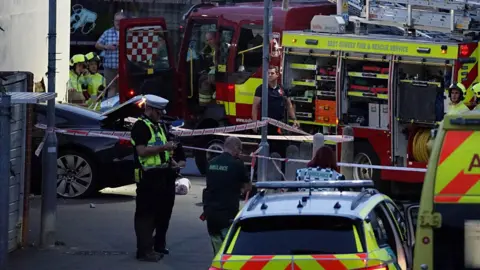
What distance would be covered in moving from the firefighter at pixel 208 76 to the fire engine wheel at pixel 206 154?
0.88 metres

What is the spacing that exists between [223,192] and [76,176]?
20.8ft

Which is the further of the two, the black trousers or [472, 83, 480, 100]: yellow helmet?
[472, 83, 480, 100]: yellow helmet

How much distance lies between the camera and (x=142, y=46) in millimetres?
21766

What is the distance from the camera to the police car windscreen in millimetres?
8648

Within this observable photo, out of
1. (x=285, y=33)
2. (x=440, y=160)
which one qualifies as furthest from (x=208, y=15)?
(x=440, y=160)

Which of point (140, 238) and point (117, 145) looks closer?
point (140, 238)

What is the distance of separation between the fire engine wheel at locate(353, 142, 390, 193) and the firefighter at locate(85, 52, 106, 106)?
736 cm

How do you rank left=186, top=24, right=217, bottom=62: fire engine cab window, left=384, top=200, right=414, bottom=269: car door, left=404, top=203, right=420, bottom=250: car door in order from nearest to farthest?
left=404, top=203, right=420, bottom=250: car door < left=384, top=200, right=414, bottom=269: car door < left=186, top=24, right=217, bottom=62: fire engine cab window

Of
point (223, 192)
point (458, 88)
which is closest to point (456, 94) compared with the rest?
point (458, 88)

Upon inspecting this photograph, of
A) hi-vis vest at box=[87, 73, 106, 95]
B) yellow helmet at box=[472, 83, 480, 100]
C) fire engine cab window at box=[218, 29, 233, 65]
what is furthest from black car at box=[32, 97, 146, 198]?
hi-vis vest at box=[87, 73, 106, 95]

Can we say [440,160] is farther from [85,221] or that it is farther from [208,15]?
[208,15]

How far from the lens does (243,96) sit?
800 inches

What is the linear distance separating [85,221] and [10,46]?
2360mm

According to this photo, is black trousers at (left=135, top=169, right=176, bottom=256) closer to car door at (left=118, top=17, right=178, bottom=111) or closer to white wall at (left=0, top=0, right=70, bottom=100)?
white wall at (left=0, top=0, right=70, bottom=100)
